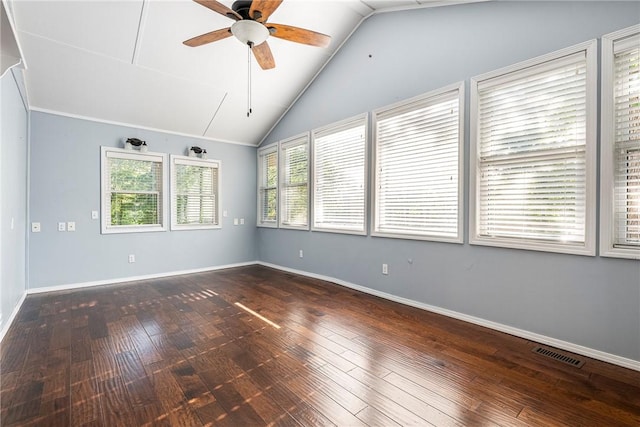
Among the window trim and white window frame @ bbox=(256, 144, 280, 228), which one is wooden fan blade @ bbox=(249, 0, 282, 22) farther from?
the window trim

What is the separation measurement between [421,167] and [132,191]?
4.59m

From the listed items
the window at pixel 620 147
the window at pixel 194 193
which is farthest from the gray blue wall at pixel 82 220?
the window at pixel 620 147

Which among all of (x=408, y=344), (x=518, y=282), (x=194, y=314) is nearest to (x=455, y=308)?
(x=518, y=282)

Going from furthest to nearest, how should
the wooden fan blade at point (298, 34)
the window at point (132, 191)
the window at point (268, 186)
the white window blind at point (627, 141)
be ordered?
1. the window at point (268, 186)
2. the window at point (132, 191)
3. the wooden fan blade at point (298, 34)
4. the white window blind at point (627, 141)

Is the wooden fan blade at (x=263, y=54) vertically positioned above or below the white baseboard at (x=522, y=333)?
above

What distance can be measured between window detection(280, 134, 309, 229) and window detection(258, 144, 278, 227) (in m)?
0.22

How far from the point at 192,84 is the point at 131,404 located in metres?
4.18

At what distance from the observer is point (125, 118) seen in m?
4.73

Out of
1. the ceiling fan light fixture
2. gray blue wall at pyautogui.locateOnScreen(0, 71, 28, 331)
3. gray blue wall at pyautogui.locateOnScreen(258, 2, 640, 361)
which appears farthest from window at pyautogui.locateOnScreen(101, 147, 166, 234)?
the ceiling fan light fixture

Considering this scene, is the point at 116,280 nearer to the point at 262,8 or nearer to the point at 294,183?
the point at 294,183

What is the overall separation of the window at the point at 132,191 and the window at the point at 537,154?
4.94 metres

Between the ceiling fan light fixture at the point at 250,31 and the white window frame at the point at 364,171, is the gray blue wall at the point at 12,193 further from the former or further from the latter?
the white window frame at the point at 364,171

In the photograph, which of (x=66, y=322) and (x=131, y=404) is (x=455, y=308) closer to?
(x=131, y=404)

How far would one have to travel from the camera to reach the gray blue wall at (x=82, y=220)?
4.16 meters
